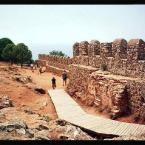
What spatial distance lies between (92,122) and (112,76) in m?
3.21

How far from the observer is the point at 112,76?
50.6 ft

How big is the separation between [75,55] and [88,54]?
2.48 metres

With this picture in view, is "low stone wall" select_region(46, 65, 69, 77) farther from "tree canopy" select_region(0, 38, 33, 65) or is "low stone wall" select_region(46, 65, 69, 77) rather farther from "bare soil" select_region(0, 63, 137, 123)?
"bare soil" select_region(0, 63, 137, 123)

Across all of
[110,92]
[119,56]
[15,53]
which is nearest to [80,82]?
[119,56]

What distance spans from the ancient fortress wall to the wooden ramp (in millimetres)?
1085

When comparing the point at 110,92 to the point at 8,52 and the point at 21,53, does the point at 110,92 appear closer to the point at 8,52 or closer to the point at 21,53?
the point at 21,53

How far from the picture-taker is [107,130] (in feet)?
37.7

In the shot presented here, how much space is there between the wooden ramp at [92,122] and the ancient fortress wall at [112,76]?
1.09 m

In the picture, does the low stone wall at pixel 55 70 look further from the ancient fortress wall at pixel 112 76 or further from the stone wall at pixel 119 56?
the stone wall at pixel 119 56

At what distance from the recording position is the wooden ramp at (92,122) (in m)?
11.2

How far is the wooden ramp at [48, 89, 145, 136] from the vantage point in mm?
11234

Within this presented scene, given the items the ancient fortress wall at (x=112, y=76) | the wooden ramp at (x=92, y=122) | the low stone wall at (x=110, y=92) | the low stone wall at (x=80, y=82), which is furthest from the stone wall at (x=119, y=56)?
the wooden ramp at (x=92, y=122)
